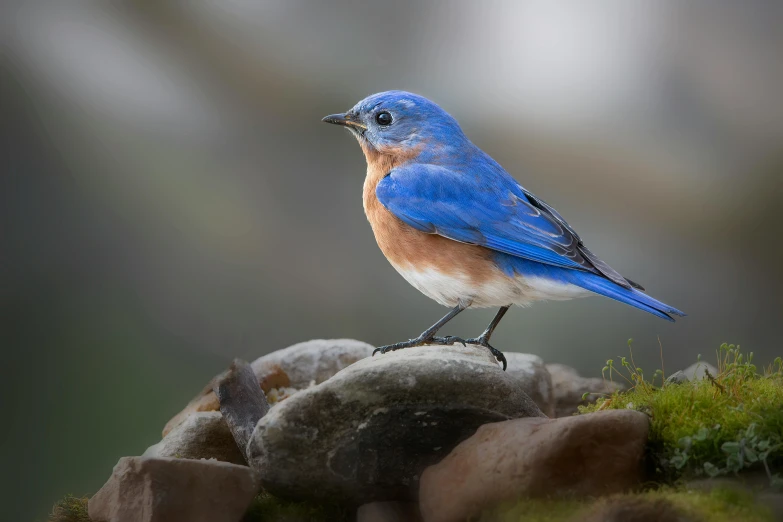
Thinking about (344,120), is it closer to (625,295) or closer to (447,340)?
(447,340)

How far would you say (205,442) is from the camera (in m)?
4.80

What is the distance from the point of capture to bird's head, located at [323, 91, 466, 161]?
5414 mm

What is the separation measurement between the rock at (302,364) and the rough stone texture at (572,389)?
1408 millimetres

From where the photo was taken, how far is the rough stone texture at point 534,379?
17.9 feet

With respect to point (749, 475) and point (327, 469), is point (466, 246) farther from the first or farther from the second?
point (749, 475)

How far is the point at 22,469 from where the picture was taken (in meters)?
5.82

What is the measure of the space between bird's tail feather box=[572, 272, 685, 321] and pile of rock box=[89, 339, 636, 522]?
1.96ft

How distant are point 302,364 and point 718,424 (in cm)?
310

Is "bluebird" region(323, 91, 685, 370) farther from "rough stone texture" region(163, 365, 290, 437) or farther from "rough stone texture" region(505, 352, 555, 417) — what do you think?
"rough stone texture" region(163, 365, 290, 437)

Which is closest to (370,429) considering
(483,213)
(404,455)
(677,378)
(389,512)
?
(404,455)

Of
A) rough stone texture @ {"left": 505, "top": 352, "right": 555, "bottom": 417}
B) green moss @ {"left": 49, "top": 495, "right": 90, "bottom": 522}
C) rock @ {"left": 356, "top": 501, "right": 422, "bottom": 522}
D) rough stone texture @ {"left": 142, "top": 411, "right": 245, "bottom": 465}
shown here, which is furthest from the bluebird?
green moss @ {"left": 49, "top": 495, "right": 90, "bottom": 522}

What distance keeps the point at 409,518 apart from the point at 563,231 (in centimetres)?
200

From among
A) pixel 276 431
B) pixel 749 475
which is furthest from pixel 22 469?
pixel 749 475

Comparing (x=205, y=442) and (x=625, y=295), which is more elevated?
(x=625, y=295)
